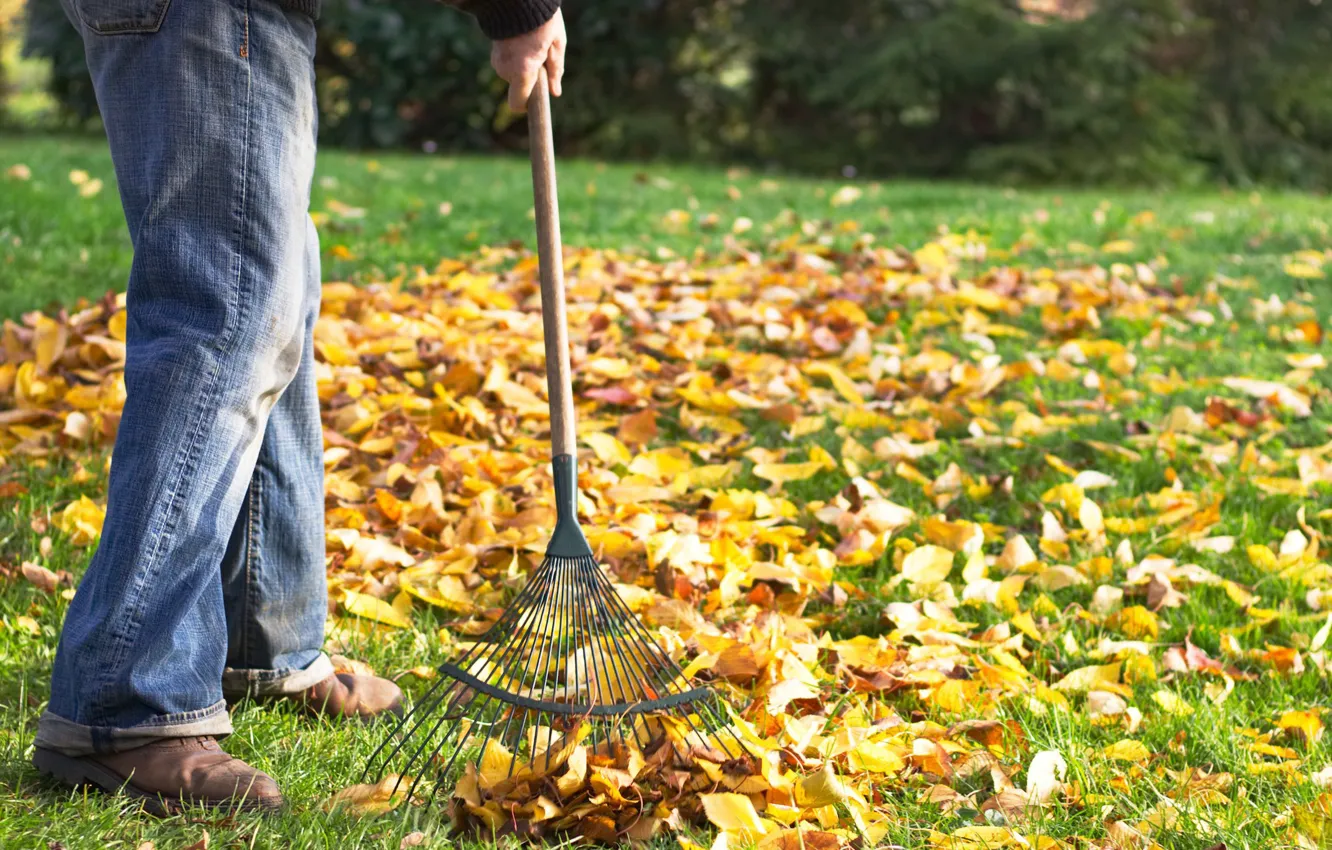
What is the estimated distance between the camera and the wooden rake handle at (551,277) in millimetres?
1947

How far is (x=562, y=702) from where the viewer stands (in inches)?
75.9

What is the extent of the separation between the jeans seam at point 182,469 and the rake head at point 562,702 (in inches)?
15.2

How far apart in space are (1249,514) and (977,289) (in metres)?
1.77

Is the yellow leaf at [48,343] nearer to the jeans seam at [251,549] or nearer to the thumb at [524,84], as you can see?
the jeans seam at [251,549]

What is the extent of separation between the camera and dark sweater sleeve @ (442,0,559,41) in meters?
1.84

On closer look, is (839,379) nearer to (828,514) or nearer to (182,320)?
(828,514)

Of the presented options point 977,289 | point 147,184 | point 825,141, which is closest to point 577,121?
point 825,141

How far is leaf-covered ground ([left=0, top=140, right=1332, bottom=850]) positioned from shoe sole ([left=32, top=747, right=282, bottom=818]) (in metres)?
0.03

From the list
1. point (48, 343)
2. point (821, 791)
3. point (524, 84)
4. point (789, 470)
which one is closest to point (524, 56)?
point (524, 84)

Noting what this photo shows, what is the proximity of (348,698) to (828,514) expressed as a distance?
4.18 ft

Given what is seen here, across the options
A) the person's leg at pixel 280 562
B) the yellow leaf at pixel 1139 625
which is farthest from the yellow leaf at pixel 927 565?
the person's leg at pixel 280 562

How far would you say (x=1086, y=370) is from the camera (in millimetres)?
3980

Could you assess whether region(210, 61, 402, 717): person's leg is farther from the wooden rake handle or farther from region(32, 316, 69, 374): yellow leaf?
region(32, 316, 69, 374): yellow leaf

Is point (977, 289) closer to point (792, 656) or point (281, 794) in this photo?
point (792, 656)
